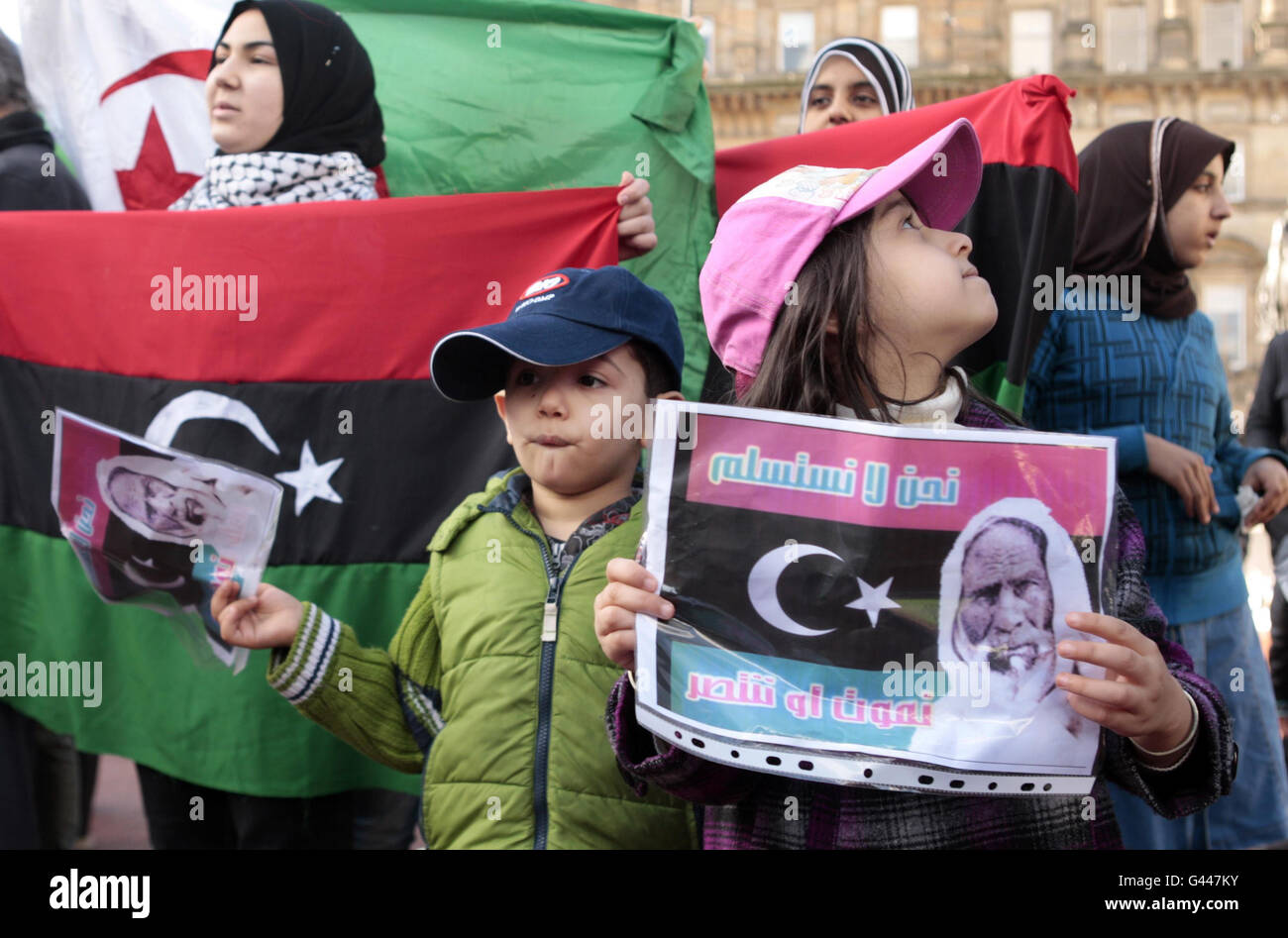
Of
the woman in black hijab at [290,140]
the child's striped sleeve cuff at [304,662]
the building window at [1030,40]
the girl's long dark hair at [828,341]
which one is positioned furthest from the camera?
the building window at [1030,40]

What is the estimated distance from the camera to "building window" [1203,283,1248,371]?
2841 cm

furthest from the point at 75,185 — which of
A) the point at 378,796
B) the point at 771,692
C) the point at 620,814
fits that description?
the point at 771,692

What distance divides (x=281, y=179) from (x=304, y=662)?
1360mm

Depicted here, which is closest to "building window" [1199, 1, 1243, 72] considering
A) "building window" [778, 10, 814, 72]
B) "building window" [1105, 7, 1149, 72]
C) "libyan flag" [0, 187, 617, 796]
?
"building window" [1105, 7, 1149, 72]

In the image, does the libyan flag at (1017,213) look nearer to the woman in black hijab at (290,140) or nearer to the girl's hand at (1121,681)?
the woman in black hijab at (290,140)

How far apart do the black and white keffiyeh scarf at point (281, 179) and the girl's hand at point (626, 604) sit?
173 cm

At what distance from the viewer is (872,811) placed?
1.75 m

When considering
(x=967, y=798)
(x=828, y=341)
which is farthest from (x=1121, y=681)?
(x=828, y=341)

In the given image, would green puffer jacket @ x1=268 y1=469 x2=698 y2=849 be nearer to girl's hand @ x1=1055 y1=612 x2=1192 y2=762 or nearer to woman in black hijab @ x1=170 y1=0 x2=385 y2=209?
girl's hand @ x1=1055 y1=612 x2=1192 y2=762

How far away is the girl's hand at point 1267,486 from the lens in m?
3.25

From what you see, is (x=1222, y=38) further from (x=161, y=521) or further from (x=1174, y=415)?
(x=161, y=521)

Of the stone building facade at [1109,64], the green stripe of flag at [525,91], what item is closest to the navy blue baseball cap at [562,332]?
the green stripe of flag at [525,91]

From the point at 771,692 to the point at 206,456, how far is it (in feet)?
5.92
